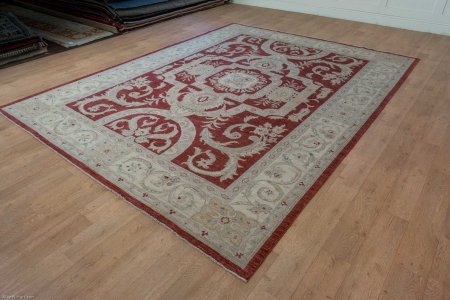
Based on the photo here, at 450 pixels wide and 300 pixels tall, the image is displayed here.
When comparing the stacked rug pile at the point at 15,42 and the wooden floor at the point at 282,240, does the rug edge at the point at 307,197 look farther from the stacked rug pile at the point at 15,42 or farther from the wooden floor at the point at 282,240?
the stacked rug pile at the point at 15,42

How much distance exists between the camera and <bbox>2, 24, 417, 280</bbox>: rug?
1.48 m

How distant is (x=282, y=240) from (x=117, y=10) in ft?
10.6

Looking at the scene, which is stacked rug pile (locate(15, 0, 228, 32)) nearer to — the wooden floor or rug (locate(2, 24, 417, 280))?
rug (locate(2, 24, 417, 280))

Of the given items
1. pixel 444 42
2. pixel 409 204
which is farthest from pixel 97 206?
pixel 444 42

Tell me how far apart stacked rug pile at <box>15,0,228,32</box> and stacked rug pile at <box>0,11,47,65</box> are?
0.83 metres

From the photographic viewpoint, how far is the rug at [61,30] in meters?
3.42

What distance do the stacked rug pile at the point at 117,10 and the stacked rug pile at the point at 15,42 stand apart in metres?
0.83

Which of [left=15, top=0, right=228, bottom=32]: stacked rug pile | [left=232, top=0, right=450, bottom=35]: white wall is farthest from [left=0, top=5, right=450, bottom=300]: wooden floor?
[left=232, top=0, right=450, bottom=35]: white wall

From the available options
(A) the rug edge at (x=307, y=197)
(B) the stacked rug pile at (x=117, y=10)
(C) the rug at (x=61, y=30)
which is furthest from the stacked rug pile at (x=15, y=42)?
Result: (A) the rug edge at (x=307, y=197)

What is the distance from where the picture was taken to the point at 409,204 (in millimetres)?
1521

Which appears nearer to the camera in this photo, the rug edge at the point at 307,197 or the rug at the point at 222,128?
the rug edge at the point at 307,197

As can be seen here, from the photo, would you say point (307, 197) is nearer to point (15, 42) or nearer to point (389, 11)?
point (15, 42)

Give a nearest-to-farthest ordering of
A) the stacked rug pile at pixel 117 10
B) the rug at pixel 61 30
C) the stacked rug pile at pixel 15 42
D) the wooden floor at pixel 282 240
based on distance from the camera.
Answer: the wooden floor at pixel 282 240 → the stacked rug pile at pixel 15 42 → the rug at pixel 61 30 → the stacked rug pile at pixel 117 10

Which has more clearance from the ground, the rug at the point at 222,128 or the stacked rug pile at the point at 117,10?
the stacked rug pile at the point at 117,10
